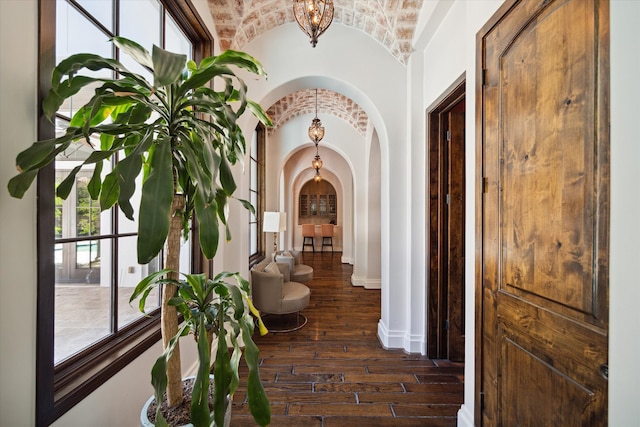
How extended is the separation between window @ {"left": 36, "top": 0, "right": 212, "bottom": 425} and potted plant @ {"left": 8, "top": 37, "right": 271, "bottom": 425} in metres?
0.21

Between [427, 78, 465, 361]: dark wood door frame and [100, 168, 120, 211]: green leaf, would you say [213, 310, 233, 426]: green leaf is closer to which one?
[100, 168, 120, 211]: green leaf

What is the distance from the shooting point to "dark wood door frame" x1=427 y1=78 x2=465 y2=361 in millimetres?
2848

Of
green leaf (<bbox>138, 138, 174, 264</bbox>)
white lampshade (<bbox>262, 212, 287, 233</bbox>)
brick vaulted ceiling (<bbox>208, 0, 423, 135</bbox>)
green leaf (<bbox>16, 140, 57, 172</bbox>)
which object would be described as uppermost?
brick vaulted ceiling (<bbox>208, 0, 423, 135</bbox>)

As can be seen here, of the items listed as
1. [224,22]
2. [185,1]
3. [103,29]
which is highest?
[224,22]

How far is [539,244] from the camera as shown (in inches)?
49.6

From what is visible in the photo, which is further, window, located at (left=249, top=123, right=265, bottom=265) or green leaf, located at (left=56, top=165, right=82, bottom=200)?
window, located at (left=249, top=123, right=265, bottom=265)

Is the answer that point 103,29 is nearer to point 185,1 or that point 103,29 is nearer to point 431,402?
point 185,1

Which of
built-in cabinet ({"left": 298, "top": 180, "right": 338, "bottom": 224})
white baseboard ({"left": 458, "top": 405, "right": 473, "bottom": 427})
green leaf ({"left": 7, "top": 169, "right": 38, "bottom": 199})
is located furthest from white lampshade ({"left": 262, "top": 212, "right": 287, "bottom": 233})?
built-in cabinet ({"left": 298, "top": 180, "right": 338, "bottom": 224})

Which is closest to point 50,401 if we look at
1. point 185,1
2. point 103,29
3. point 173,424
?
point 173,424

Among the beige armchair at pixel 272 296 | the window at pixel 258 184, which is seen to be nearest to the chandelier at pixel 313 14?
the beige armchair at pixel 272 296

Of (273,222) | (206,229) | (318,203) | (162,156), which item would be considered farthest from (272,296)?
(318,203)

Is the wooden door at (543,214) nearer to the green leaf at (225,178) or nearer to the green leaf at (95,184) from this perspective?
the green leaf at (225,178)

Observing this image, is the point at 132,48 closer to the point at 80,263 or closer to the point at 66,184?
the point at 66,184

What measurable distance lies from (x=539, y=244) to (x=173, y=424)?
1696 millimetres
